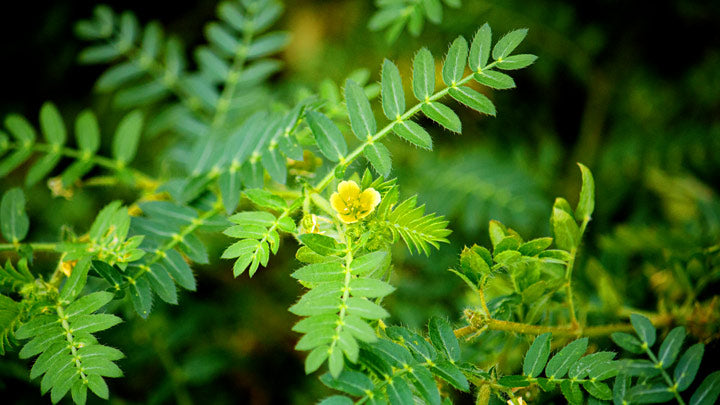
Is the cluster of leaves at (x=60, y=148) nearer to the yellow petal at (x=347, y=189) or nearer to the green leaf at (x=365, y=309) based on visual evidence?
the yellow petal at (x=347, y=189)

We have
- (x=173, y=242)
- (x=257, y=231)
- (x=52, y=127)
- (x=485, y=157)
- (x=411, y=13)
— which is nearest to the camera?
(x=257, y=231)

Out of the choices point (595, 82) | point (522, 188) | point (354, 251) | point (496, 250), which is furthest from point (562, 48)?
point (354, 251)

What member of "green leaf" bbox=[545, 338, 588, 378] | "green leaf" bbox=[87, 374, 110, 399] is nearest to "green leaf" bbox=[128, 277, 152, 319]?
"green leaf" bbox=[87, 374, 110, 399]

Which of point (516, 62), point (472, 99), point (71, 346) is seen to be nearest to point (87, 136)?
point (71, 346)

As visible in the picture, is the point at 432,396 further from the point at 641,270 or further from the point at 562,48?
the point at 562,48

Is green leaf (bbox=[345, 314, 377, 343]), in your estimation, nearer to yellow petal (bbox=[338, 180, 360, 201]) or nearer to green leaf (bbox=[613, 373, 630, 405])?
yellow petal (bbox=[338, 180, 360, 201])

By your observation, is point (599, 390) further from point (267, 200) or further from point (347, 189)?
point (267, 200)

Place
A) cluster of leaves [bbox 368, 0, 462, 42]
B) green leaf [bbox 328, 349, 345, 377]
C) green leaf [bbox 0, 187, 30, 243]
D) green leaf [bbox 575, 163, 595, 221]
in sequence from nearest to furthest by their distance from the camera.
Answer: green leaf [bbox 328, 349, 345, 377]
green leaf [bbox 575, 163, 595, 221]
green leaf [bbox 0, 187, 30, 243]
cluster of leaves [bbox 368, 0, 462, 42]
